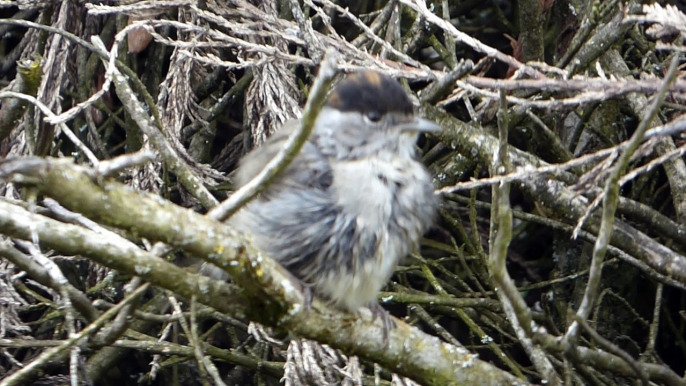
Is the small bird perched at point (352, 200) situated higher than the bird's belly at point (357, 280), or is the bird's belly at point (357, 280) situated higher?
the small bird perched at point (352, 200)

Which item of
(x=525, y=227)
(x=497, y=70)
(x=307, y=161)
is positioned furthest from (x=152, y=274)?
(x=497, y=70)

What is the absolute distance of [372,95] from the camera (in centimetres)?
289

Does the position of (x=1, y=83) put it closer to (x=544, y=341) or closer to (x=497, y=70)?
(x=497, y=70)

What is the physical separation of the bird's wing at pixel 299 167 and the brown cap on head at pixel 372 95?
193 millimetres

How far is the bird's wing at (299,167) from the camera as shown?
8.83 ft

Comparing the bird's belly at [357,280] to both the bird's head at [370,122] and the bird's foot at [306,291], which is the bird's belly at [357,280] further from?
the bird's head at [370,122]

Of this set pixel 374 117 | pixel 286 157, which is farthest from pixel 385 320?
pixel 286 157

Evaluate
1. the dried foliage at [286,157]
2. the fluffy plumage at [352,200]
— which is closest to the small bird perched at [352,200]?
the fluffy plumage at [352,200]

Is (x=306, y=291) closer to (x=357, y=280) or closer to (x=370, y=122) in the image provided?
(x=357, y=280)

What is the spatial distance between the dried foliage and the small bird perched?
0.35 ft

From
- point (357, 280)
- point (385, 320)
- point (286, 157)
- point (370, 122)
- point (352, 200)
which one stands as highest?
point (370, 122)

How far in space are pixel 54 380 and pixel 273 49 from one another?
1652 millimetres

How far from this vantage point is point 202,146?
421cm

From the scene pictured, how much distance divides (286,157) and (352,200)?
1.85 feet
